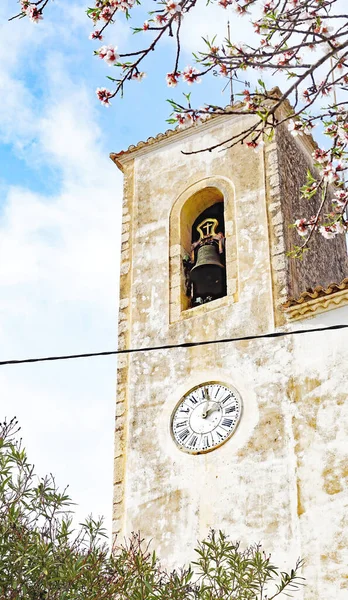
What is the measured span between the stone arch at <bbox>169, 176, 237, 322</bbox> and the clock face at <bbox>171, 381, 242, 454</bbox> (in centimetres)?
117

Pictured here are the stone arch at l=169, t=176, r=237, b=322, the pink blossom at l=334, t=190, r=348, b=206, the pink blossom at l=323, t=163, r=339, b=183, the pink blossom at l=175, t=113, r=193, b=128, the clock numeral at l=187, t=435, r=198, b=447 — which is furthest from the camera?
the stone arch at l=169, t=176, r=237, b=322

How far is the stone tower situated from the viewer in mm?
9984

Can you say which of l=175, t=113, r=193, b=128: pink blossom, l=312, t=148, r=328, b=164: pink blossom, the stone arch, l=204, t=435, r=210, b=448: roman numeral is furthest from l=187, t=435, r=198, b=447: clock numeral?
l=175, t=113, r=193, b=128: pink blossom

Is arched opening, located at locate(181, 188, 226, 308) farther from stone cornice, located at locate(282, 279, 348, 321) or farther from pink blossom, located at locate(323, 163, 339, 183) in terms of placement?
pink blossom, located at locate(323, 163, 339, 183)

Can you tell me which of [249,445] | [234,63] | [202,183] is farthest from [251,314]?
[234,63]

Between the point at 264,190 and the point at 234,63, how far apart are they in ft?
22.4

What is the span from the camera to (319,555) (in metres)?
9.49

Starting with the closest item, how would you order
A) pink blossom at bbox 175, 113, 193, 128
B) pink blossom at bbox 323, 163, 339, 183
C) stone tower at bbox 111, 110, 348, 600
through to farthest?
1. pink blossom at bbox 175, 113, 193, 128
2. pink blossom at bbox 323, 163, 339, 183
3. stone tower at bbox 111, 110, 348, 600

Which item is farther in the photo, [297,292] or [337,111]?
[297,292]

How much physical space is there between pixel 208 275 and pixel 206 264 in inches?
5.7

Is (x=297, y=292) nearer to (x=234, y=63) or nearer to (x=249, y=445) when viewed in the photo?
(x=249, y=445)

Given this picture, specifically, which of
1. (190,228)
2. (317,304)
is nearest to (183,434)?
(317,304)

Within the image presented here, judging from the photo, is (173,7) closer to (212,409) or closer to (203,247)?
(212,409)

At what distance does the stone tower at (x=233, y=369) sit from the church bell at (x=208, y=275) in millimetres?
47
